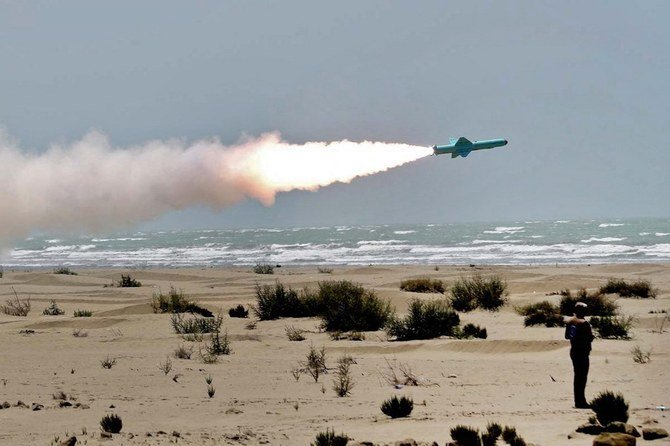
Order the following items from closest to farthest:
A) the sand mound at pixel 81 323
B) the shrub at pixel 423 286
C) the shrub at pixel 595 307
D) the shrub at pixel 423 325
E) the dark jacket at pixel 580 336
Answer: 1. the dark jacket at pixel 580 336
2. the shrub at pixel 423 325
3. the shrub at pixel 595 307
4. the sand mound at pixel 81 323
5. the shrub at pixel 423 286

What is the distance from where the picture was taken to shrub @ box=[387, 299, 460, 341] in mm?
17516

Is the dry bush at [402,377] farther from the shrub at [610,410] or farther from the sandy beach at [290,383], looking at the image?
the shrub at [610,410]

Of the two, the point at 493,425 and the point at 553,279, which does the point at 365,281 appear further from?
the point at 493,425

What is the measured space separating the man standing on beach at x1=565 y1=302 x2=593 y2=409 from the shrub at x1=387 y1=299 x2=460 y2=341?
7042 millimetres

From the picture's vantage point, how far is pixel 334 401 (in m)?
11.3

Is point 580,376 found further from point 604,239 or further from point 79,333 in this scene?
point 604,239

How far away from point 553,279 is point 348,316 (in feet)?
47.9

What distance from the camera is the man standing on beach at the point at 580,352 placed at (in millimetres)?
10398

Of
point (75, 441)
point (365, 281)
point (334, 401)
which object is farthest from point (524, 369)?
point (365, 281)

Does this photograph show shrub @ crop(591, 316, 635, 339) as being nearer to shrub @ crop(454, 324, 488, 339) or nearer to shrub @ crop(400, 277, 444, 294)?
shrub @ crop(454, 324, 488, 339)

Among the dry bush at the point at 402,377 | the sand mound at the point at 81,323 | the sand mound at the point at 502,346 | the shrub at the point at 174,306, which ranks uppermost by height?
the shrub at the point at 174,306

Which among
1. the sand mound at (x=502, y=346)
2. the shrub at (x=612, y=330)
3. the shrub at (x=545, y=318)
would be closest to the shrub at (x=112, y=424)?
the sand mound at (x=502, y=346)

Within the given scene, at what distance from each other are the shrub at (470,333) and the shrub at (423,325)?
0.90ft

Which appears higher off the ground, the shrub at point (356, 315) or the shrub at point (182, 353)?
the shrub at point (356, 315)
